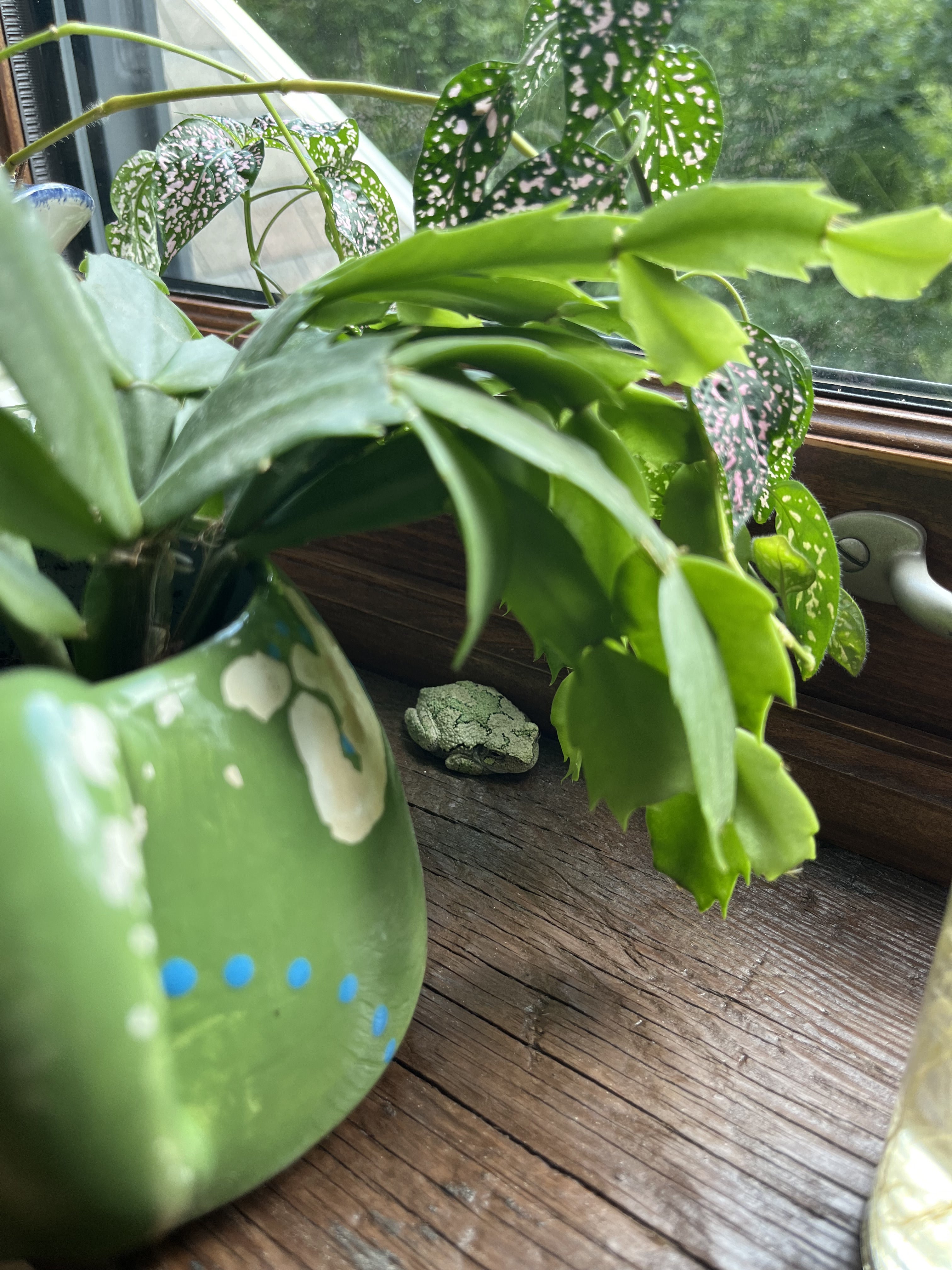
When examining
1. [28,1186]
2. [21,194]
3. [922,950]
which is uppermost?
[21,194]

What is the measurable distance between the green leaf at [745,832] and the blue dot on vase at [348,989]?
142 millimetres

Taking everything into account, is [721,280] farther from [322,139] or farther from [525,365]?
[322,139]

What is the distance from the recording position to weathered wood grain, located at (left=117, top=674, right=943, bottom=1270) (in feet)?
1.26

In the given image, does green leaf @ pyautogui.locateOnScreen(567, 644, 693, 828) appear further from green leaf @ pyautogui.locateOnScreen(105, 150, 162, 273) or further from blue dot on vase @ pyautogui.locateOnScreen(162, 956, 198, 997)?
green leaf @ pyautogui.locateOnScreen(105, 150, 162, 273)

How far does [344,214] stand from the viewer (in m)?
0.60

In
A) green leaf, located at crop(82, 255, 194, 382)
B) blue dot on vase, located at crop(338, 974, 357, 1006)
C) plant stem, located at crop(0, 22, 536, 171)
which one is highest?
plant stem, located at crop(0, 22, 536, 171)

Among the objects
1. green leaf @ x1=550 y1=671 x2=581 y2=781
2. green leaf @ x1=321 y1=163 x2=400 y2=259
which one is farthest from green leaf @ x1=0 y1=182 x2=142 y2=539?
green leaf @ x1=321 y1=163 x2=400 y2=259

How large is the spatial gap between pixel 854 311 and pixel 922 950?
0.43 meters

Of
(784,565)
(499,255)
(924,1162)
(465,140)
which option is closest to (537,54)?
(465,140)

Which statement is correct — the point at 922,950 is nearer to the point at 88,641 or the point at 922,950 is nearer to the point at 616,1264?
the point at 616,1264

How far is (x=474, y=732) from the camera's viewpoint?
2.24 ft

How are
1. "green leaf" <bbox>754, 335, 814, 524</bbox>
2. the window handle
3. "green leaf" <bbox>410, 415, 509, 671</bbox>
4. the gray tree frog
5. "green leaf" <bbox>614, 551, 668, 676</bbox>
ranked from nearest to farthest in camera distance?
"green leaf" <bbox>410, 415, 509, 671</bbox>
"green leaf" <bbox>614, 551, 668, 676</bbox>
"green leaf" <bbox>754, 335, 814, 524</bbox>
the window handle
the gray tree frog

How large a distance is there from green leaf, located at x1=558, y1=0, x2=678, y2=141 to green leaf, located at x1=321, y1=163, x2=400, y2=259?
0.75 feet

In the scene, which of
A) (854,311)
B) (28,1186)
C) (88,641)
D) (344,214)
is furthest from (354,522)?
(854,311)
